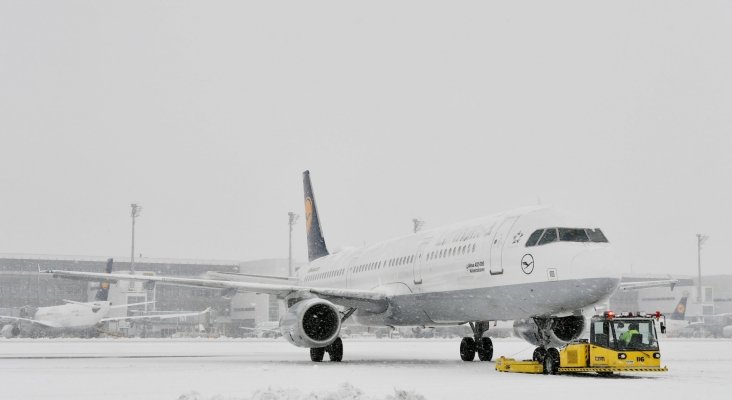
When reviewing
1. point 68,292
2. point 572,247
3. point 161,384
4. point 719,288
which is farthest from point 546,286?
point 719,288

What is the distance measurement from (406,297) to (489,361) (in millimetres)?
3271

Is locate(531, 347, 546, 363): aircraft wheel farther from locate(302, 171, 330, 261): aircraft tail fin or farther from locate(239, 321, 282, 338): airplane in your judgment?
locate(239, 321, 282, 338): airplane

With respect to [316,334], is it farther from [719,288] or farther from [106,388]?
[719,288]

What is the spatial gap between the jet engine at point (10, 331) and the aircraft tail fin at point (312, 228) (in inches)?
1537

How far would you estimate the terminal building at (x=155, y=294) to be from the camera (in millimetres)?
84812

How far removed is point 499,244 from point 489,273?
746mm

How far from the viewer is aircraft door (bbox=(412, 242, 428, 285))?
935 inches

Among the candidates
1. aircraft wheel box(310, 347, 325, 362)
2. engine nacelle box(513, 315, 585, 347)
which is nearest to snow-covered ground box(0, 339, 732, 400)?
engine nacelle box(513, 315, 585, 347)

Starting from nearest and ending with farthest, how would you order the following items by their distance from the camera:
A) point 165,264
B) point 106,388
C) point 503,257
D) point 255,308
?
1. point 106,388
2. point 503,257
3. point 255,308
4. point 165,264

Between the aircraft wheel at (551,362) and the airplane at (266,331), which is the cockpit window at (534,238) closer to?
the aircraft wheel at (551,362)

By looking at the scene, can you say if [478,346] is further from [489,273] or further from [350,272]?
[350,272]

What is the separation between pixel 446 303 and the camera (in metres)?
22.2

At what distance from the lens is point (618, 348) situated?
54.9 feet

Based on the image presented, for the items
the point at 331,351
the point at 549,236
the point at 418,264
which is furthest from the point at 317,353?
the point at 549,236
